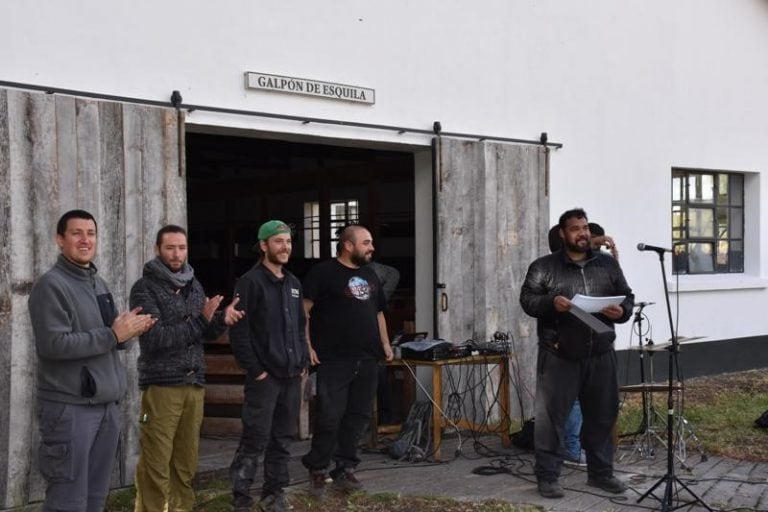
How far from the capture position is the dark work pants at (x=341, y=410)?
21.0 ft

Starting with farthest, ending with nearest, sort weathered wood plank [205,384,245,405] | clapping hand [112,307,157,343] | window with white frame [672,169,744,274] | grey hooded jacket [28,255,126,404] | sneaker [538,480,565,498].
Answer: window with white frame [672,169,744,274] → weathered wood plank [205,384,245,405] → sneaker [538,480,565,498] → clapping hand [112,307,157,343] → grey hooded jacket [28,255,126,404]

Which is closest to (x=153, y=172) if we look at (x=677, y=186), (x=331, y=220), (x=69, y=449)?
(x=69, y=449)

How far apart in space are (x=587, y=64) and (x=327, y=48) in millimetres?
3375

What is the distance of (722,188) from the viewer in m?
11.7

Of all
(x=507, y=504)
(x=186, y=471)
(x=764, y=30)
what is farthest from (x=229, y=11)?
(x=764, y=30)

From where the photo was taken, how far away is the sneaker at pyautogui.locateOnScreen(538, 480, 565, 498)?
634 centimetres

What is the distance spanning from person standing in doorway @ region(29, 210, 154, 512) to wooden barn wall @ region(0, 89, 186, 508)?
144 centimetres

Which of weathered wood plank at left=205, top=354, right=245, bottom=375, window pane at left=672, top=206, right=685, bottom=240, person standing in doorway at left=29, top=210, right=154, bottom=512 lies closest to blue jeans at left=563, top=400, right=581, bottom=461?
weathered wood plank at left=205, top=354, right=245, bottom=375

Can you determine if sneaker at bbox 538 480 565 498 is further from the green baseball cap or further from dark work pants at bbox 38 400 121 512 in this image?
dark work pants at bbox 38 400 121 512

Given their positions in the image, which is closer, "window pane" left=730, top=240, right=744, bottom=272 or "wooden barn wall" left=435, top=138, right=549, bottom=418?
"wooden barn wall" left=435, top=138, right=549, bottom=418

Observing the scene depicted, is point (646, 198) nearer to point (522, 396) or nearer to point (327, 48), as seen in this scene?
point (522, 396)

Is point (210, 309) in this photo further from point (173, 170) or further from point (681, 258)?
point (681, 258)

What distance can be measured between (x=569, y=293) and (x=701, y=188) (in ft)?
18.6

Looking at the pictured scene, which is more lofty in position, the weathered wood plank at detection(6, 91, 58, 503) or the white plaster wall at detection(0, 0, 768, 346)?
the white plaster wall at detection(0, 0, 768, 346)
